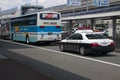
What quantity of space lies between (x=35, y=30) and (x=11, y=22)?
1015 cm

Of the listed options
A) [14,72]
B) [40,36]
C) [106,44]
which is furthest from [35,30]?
[14,72]

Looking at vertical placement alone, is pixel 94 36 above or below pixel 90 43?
above

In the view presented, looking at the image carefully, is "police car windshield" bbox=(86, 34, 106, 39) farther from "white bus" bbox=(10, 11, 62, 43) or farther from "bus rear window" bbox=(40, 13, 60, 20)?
"bus rear window" bbox=(40, 13, 60, 20)

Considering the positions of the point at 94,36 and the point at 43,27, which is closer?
the point at 94,36

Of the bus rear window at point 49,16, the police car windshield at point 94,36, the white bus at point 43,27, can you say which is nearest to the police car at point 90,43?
the police car windshield at point 94,36

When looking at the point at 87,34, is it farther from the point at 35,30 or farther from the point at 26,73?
the point at 35,30

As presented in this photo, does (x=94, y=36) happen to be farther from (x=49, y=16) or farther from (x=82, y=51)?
(x=49, y=16)

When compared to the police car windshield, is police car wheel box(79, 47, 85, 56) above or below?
below

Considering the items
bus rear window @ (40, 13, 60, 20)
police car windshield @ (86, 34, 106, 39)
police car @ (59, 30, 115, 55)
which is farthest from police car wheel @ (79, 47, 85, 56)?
bus rear window @ (40, 13, 60, 20)

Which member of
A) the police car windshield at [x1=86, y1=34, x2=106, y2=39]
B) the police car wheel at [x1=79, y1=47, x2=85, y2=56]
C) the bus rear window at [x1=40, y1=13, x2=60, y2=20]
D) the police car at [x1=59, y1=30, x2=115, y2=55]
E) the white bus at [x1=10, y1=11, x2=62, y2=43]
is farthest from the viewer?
the bus rear window at [x1=40, y1=13, x2=60, y2=20]

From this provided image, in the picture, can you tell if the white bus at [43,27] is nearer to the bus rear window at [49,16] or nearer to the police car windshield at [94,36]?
the bus rear window at [49,16]

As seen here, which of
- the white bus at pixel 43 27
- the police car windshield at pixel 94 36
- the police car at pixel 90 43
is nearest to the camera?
the police car at pixel 90 43

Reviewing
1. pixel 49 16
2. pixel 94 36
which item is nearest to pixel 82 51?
pixel 94 36

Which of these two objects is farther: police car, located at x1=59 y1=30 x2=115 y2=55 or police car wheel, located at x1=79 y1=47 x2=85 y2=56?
police car wheel, located at x1=79 y1=47 x2=85 y2=56
